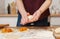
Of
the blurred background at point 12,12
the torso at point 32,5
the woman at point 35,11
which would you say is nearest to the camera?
the woman at point 35,11

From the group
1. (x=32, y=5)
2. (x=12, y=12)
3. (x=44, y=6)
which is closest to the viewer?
(x=44, y=6)

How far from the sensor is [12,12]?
8.09 ft

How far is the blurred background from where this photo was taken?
7.81 feet

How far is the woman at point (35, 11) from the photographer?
1.31 m

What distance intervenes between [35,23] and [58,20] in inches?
40.9

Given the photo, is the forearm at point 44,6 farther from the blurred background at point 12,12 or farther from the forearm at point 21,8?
the blurred background at point 12,12

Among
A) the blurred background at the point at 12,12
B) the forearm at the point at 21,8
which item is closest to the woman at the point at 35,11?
the forearm at the point at 21,8

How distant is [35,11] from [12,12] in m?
1.05

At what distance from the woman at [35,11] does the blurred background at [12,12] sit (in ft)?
2.71

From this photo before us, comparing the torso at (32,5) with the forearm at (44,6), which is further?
the torso at (32,5)

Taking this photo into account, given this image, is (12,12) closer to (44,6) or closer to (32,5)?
(32,5)

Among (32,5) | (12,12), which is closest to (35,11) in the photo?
(32,5)

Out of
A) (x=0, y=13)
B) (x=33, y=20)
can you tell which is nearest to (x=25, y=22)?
(x=33, y=20)

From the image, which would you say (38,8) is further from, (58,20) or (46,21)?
(58,20)
